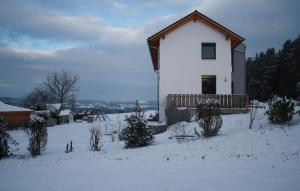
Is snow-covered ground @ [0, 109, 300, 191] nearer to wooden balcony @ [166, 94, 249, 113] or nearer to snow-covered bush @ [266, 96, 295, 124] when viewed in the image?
snow-covered bush @ [266, 96, 295, 124]

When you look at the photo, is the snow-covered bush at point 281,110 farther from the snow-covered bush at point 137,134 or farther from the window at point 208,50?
the window at point 208,50

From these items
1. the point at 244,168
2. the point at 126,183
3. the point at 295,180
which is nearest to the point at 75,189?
the point at 126,183

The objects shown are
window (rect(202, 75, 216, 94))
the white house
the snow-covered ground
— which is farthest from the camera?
window (rect(202, 75, 216, 94))

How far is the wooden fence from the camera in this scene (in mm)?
22672

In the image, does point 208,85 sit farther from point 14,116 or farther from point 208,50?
point 14,116

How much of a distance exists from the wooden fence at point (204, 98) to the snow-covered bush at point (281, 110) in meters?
7.74

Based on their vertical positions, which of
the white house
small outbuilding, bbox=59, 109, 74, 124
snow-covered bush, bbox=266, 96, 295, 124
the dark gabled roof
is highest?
the dark gabled roof

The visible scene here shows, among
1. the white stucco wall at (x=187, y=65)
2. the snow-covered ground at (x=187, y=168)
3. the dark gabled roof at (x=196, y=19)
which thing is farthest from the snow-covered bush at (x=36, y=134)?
the dark gabled roof at (x=196, y=19)

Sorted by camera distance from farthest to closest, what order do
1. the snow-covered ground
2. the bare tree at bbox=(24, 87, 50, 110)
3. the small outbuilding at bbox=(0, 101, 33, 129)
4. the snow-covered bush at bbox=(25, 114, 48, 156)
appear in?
the bare tree at bbox=(24, 87, 50, 110), the small outbuilding at bbox=(0, 101, 33, 129), the snow-covered bush at bbox=(25, 114, 48, 156), the snow-covered ground

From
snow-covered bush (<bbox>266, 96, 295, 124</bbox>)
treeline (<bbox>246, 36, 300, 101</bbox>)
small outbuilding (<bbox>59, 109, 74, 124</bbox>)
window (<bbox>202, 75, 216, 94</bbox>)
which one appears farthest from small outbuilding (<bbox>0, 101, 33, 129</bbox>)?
treeline (<bbox>246, 36, 300, 101</bbox>)

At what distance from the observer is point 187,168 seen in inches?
364

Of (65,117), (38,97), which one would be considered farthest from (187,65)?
(38,97)

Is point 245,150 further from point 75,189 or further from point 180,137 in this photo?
point 75,189

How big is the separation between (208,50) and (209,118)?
38.1 feet
